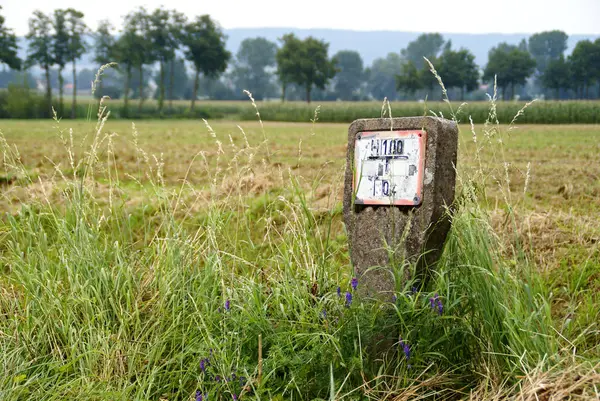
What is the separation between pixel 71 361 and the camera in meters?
3.49

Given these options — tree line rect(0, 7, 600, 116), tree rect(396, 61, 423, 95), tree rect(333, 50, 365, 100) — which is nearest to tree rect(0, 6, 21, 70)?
tree line rect(0, 7, 600, 116)

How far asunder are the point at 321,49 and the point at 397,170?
267 feet

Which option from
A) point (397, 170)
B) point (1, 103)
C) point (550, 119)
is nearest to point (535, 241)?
point (397, 170)

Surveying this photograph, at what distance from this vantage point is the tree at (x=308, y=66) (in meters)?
81.2

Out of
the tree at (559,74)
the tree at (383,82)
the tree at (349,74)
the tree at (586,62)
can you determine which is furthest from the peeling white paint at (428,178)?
the tree at (383,82)

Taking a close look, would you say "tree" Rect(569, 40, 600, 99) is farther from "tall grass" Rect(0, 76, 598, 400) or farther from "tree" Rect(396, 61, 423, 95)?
"tall grass" Rect(0, 76, 598, 400)

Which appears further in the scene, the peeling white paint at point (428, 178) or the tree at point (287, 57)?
the tree at point (287, 57)

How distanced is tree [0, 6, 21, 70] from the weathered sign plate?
6984 centimetres

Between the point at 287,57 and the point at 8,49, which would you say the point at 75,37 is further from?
the point at 287,57

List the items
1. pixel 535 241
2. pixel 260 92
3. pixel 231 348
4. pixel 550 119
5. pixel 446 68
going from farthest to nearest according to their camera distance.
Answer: pixel 260 92 < pixel 446 68 < pixel 550 119 < pixel 535 241 < pixel 231 348

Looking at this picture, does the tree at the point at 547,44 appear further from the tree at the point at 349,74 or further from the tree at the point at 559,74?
the tree at the point at 559,74

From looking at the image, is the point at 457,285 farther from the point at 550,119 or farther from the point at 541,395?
the point at 550,119

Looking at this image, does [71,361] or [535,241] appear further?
[535,241]

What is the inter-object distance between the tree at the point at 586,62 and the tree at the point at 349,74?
185ft
